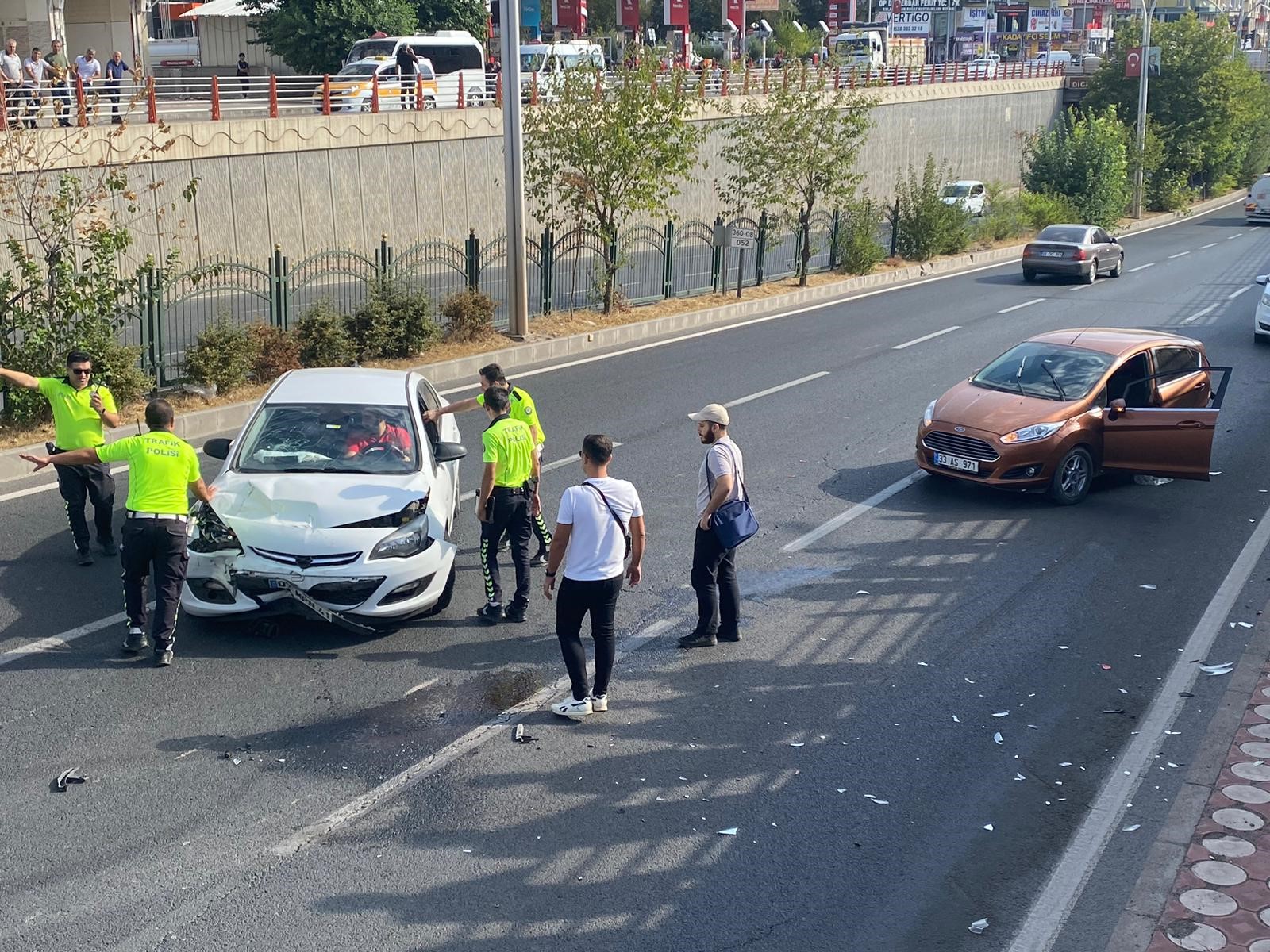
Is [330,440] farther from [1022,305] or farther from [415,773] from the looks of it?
[1022,305]

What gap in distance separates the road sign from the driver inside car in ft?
54.6

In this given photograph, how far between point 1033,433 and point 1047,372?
1261 mm

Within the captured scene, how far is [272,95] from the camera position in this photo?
29078 millimetres

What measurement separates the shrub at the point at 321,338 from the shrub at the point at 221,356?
3.58 feet

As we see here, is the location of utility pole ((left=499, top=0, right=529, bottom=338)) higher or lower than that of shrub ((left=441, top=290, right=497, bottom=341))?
higher

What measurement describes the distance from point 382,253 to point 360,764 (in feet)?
43.7

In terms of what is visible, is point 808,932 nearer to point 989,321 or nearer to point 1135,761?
point 1135,761

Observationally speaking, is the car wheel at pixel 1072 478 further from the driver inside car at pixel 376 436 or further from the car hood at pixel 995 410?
the driver inside car at pixel 376 436

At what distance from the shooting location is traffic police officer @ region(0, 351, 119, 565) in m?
10.1

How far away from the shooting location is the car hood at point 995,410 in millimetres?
13008

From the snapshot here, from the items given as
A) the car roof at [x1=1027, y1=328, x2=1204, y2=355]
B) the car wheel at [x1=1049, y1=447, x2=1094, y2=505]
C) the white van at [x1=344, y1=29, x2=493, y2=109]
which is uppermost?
the white van at [x1=344, y1=29, x2=493, y2=109]

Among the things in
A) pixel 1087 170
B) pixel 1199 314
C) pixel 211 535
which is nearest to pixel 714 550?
pixel 211 535

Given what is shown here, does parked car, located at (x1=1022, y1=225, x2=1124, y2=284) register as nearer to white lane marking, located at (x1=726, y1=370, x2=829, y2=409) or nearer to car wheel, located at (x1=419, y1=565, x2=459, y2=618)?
white lane marking, located at (x1=726, y1=370, x2=829, y2=409)

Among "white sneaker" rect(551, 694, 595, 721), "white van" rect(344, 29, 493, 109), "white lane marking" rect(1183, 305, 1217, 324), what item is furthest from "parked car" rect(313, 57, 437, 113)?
"white sneaker" rect(551, 694, 595, 721)
